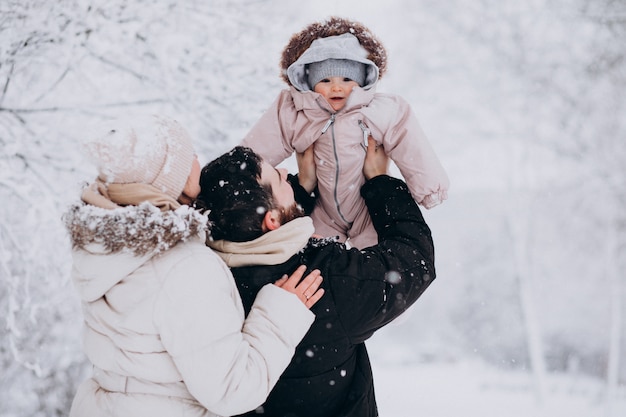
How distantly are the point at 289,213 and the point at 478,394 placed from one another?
451 inches

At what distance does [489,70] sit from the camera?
12.1 meters

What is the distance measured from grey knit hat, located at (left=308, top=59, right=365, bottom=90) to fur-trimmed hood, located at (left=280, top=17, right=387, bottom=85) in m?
0.06

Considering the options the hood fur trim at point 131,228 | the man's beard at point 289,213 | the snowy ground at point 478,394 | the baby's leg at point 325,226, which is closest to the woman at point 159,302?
the hood fur trim at point 131,228

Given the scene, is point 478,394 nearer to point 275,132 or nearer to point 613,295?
point 613,295

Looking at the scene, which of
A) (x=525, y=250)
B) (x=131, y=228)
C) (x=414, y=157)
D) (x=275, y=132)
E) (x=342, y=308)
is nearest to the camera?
(x=131, y=228)

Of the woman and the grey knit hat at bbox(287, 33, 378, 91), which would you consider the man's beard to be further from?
the grey knit hat at bbox(287, 33, 378, 91)

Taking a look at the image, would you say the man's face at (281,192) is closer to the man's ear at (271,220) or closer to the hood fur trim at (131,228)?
the man's ear at (271,220)

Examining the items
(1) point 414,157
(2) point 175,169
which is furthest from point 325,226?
(2) point 175,169

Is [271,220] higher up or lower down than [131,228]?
higher up

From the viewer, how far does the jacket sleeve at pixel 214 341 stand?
52.6 inches

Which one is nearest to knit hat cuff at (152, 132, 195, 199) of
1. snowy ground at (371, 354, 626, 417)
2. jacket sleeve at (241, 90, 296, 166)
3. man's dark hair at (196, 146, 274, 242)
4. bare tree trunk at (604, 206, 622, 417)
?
man's dark hair at (196, 146, 274, 242)

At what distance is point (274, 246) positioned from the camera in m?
1.54

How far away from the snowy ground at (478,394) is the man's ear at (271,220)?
25.5ft

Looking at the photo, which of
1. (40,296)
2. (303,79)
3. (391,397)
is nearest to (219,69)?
(40,296)
